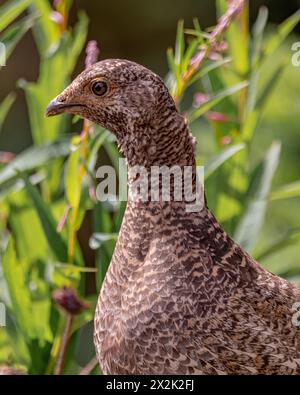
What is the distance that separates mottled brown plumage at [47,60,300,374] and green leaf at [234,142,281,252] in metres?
0.39

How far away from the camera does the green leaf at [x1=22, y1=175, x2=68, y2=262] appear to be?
195 cm

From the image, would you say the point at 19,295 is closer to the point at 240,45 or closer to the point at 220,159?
the point at 220,159

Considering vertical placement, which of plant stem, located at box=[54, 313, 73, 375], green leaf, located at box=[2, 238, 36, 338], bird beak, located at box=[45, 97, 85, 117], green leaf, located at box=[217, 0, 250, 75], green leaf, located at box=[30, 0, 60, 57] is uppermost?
green leaf, located at box=[30, 0, 60, 57]

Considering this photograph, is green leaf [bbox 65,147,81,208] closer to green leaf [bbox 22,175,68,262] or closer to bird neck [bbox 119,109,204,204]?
green leaf [bbox 22,175,68,262]

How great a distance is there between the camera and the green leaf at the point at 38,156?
202cm

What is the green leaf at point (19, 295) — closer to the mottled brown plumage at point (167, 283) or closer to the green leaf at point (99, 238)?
the green leaf at point (99, 238)

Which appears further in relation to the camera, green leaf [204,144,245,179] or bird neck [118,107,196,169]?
green leaf [204,144,245,179]

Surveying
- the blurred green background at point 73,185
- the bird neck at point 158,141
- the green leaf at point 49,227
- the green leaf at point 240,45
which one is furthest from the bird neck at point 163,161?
the green leaf at point 240,45

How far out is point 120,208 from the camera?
191 cm

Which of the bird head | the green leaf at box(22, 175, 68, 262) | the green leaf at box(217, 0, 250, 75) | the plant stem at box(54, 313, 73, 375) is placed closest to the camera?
the bird head

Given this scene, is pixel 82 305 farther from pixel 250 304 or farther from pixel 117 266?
pixel 250 304

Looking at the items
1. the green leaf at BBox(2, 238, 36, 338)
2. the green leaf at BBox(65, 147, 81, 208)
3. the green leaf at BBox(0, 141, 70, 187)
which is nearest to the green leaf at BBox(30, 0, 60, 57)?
the green leaf at BBox(0, 141, 70, 187)

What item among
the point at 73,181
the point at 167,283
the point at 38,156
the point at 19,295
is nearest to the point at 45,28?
the point at 38,156

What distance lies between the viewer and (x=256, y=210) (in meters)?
2.01
